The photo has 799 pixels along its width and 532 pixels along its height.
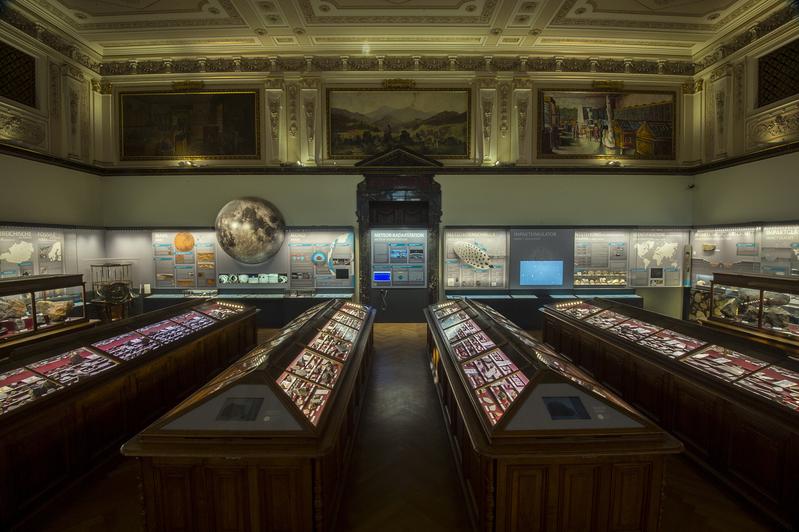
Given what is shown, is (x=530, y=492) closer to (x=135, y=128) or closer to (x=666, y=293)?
(x=666, y=293)

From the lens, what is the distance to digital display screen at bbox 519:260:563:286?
8.80 meters

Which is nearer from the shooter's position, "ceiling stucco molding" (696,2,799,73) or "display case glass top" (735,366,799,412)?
"display case glass top" (735,366,799,412)

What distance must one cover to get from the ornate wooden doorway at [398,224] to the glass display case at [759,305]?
5741 millimetres

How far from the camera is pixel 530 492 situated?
7.73 ft

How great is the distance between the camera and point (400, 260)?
919cm

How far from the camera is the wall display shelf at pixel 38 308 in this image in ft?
17.1

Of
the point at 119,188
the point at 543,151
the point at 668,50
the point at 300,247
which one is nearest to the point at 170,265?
Answer: the point at 119,188

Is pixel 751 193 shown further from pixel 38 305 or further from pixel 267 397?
pixel 38 305

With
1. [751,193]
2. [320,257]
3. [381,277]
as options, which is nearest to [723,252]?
[751,193]

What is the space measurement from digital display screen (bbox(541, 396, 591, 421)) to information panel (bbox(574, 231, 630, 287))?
23.7 feet

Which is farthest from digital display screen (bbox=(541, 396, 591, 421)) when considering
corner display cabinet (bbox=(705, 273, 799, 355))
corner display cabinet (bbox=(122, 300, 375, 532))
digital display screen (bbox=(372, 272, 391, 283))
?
digital display screen (bbox=(372, 272, 391, 283))

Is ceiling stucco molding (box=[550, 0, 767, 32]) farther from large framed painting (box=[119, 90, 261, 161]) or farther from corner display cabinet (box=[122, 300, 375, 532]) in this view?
corner display cabinet (box=[122, 300, 375, 532])

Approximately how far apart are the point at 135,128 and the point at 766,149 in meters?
15.2

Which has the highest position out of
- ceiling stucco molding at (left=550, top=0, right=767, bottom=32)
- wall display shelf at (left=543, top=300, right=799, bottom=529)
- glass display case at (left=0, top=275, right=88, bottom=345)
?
ceiling stucco molding at (left=550, top=0, right=767, bottom=32)
